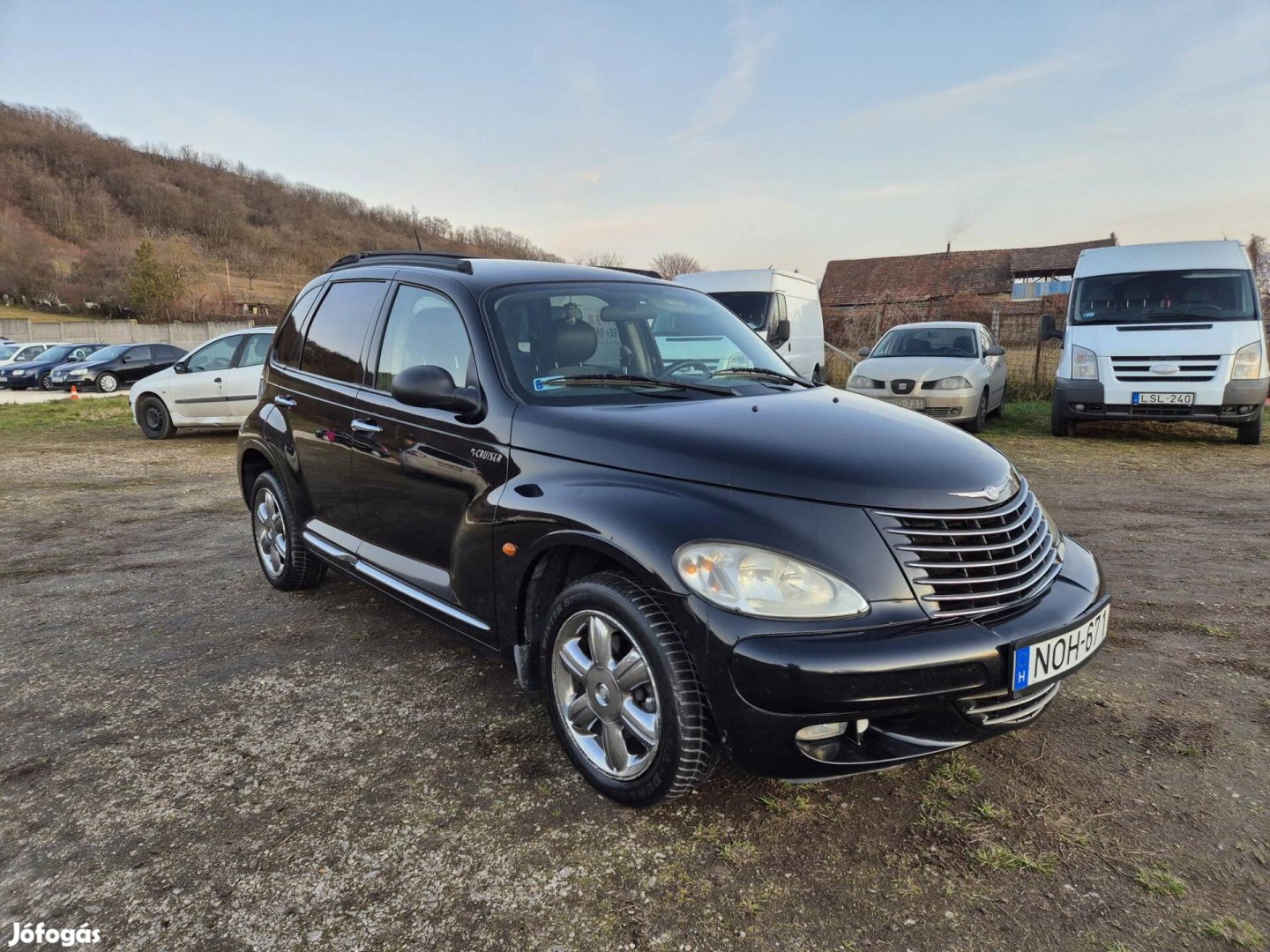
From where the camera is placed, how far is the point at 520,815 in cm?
253

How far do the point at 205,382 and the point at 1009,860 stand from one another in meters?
12.1

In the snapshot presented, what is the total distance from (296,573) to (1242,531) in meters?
Result: 6.43

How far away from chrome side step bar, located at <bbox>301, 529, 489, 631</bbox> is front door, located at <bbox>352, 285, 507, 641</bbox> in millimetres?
24

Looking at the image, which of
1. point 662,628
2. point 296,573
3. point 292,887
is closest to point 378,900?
point 292,887

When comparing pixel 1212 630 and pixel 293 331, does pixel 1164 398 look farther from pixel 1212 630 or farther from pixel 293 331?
pixel 293 331

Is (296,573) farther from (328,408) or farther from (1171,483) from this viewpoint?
(1171,483)

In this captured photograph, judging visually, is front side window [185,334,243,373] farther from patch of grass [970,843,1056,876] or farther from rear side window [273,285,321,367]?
patch of grass [970,843,1056,876]

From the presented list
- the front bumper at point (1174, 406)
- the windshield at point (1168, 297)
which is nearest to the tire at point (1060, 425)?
the front bumper at point (1174, 406)

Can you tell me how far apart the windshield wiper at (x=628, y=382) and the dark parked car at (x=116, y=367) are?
23.2 m

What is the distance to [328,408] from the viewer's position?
392 cm

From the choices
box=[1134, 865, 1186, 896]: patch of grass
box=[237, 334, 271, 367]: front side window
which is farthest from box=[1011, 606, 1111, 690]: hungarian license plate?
box=[237, 334, 271, 367]: front side window

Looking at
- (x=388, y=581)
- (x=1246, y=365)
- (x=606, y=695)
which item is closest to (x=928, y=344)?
(x=1246, y=365)

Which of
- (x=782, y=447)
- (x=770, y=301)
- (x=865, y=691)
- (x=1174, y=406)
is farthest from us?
(x=770, y=301)

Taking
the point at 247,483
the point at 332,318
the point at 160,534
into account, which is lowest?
the point at 160,534
